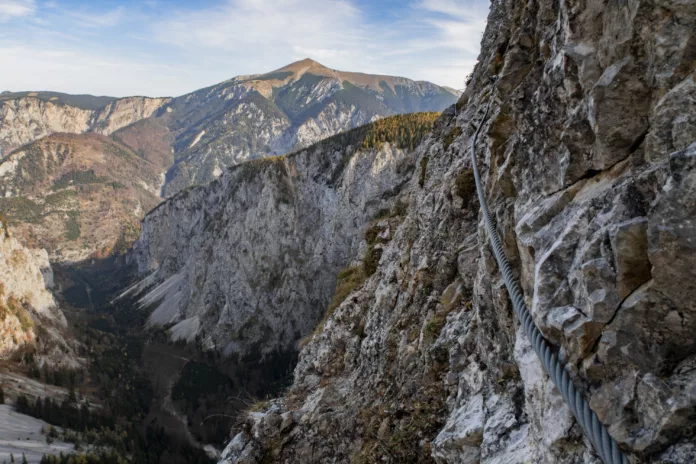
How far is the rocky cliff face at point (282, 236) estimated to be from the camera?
89.6 m

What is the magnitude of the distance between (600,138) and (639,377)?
8.10 feet

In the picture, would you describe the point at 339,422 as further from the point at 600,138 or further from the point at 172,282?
the point at 172,282

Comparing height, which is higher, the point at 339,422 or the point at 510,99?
the point at 510,99

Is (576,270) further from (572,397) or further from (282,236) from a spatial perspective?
(282,236)

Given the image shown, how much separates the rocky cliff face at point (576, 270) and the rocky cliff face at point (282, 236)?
6211cm

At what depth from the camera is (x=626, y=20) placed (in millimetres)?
4168

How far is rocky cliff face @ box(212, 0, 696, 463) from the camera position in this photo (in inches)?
118

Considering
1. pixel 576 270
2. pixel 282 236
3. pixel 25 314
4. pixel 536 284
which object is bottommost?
pixel 25 314

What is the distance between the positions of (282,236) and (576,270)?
10783 centimetres

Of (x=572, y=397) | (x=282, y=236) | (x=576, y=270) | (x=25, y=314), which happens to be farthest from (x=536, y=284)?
(x=25, y=314)

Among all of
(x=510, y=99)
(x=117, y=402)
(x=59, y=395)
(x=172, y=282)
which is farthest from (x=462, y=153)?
(x=172, y=282)

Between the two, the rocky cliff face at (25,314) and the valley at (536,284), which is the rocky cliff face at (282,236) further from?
the valley at (536,284)

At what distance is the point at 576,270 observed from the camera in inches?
149

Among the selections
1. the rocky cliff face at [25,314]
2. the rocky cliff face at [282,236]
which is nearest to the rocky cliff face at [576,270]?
the rocky cliff face at [282,236]
